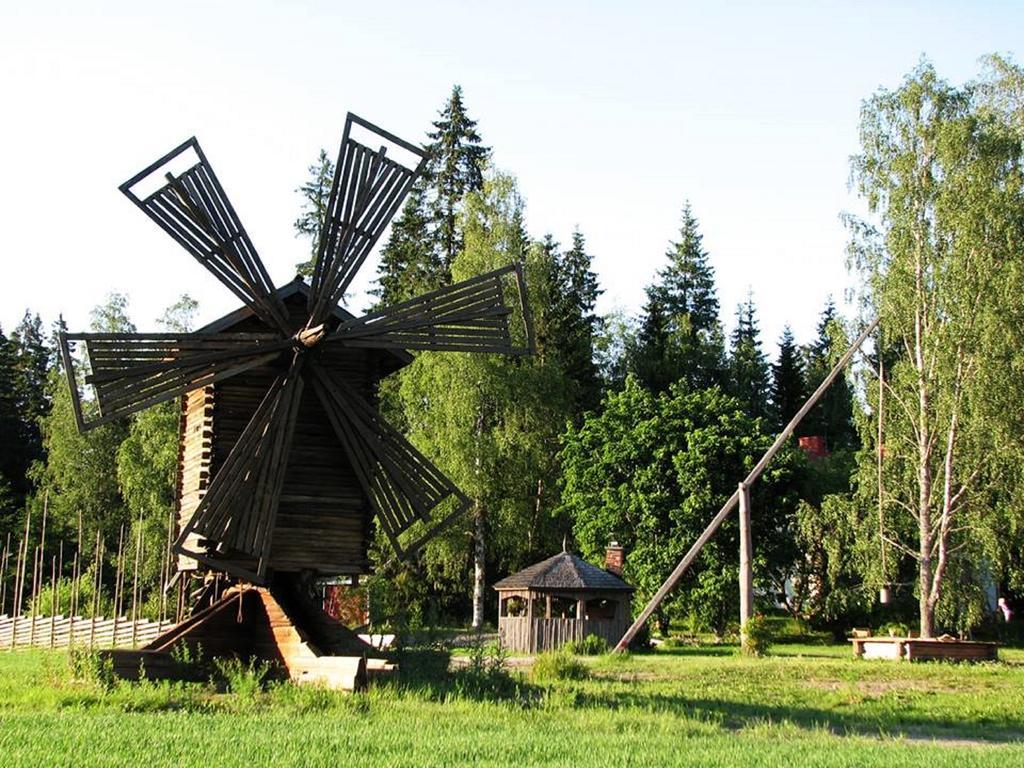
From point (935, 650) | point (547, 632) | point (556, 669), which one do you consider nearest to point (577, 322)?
point (547, 632)

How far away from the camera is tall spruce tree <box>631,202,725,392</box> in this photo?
58.5 metres

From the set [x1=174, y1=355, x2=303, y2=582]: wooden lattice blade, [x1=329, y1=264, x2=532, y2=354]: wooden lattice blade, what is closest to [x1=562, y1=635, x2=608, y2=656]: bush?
[x1=329, y1=264, x2=532, y2=354]: wooden lattice blade

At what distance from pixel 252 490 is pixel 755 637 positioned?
617 inches

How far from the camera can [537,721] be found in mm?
16188

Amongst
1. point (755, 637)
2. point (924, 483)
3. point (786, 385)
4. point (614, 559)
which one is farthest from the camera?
point (786, 385)

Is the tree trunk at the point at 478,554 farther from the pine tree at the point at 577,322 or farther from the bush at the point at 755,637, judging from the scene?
the bush at the point at 755,637

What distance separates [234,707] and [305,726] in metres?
2.59

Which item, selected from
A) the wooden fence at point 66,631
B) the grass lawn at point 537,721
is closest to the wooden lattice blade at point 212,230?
the grass lawn at point 537,721

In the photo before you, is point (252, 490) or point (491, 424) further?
point (491, 424)

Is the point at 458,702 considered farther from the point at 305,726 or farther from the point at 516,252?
the point at 516,252

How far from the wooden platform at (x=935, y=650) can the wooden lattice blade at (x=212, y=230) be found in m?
17.0

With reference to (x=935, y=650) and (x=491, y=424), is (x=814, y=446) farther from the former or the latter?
Answer: (x=935, y=650)

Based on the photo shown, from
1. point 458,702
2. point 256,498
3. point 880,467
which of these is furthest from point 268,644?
point 880,467

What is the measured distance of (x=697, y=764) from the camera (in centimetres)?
1214
